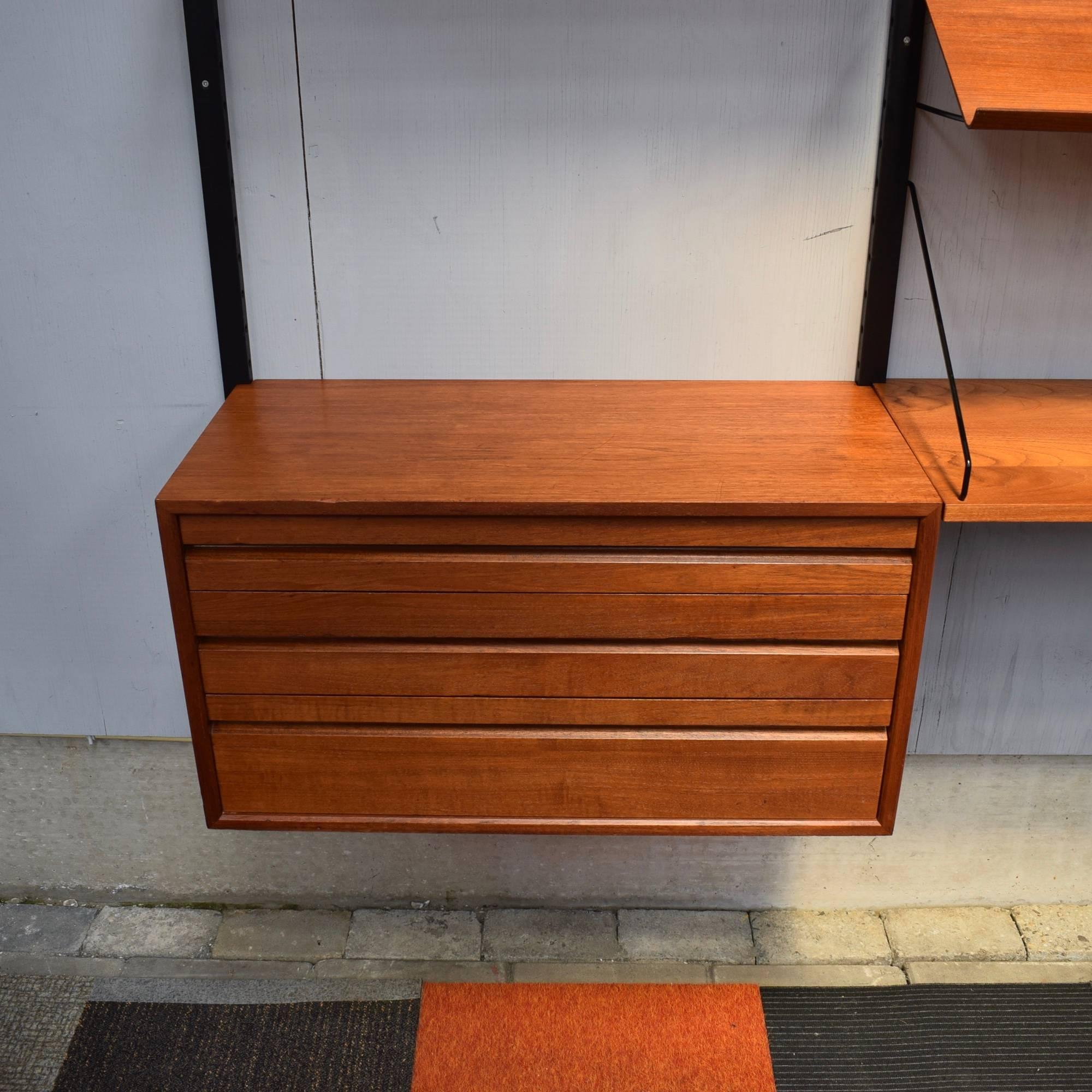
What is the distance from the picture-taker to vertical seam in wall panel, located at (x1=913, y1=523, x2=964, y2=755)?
73.4 inches

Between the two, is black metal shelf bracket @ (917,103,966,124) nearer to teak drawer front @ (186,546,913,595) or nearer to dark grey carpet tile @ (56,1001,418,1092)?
teak drawer front @ (186,546,913,595)

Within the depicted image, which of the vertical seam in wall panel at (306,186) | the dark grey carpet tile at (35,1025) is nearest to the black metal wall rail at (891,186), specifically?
the vertical seam in wall panel at (306,186)

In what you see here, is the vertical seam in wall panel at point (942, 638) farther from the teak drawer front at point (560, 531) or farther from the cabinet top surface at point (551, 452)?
the teak drawer front at point (560, 531)

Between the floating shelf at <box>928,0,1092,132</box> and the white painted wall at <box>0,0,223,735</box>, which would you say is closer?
the floating shelf at <box>928,0,1092,132</box>

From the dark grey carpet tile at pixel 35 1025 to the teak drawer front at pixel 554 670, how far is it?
0.95m

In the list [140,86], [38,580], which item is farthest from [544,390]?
[38,580]

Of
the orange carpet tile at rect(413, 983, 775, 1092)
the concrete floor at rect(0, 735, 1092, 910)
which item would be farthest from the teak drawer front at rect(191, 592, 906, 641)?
the orange carpet tile at rect(413, 983, 775, 1092)

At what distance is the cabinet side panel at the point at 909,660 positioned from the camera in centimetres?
138

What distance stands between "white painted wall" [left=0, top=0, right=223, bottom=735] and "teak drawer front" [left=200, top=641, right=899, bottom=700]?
54cm

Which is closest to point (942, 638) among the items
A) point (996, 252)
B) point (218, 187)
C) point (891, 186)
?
point (996, 252)

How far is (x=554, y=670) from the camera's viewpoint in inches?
58.1

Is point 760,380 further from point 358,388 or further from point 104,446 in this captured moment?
point 104,446

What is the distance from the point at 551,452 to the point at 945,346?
0.54 m

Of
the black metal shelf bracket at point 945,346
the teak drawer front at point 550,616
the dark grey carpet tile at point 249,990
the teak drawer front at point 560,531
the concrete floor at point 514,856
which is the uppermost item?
the black metal shelf bracket at point 945,346
